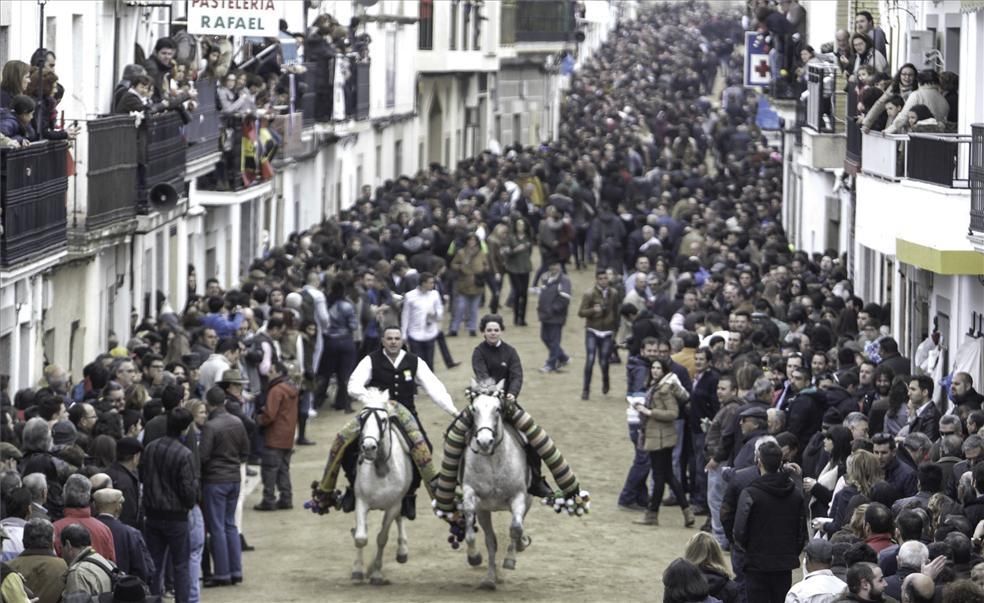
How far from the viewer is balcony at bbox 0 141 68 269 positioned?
21.5 meters

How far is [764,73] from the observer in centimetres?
4125

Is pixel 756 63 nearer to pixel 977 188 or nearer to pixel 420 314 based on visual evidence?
pixel 420 314

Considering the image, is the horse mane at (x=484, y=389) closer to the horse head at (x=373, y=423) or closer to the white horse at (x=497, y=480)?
the white horse at (x=497, y=480)

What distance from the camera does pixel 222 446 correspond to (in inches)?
774

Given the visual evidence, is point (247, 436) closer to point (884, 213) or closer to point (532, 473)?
point (532, 473)

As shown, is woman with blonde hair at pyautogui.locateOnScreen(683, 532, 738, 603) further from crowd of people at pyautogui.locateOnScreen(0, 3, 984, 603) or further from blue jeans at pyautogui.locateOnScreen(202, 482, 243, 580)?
blue jeans at pyautogui.locateOnScreen(202, 482, 243, 580)

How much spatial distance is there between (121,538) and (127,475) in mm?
1873

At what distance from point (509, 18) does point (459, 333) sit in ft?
104

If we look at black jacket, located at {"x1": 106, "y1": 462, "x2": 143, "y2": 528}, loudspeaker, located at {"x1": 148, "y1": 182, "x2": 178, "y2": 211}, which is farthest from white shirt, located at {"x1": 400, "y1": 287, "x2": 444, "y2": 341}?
black jacket, located at {"x1": 106, "y1": 462, "x2": 143, "y2": 528}

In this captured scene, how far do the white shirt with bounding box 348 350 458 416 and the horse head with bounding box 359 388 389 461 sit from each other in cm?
A: 17

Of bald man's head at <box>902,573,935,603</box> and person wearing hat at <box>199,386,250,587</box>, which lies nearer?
bald man's head at <box>902,573,935,603</box>

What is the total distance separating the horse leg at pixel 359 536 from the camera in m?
20.1

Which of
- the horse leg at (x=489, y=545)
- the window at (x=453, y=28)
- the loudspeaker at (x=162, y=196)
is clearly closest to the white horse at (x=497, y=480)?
the horse leg at (x=489, y=545)

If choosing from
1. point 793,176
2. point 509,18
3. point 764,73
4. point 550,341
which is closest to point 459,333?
point 550,341
